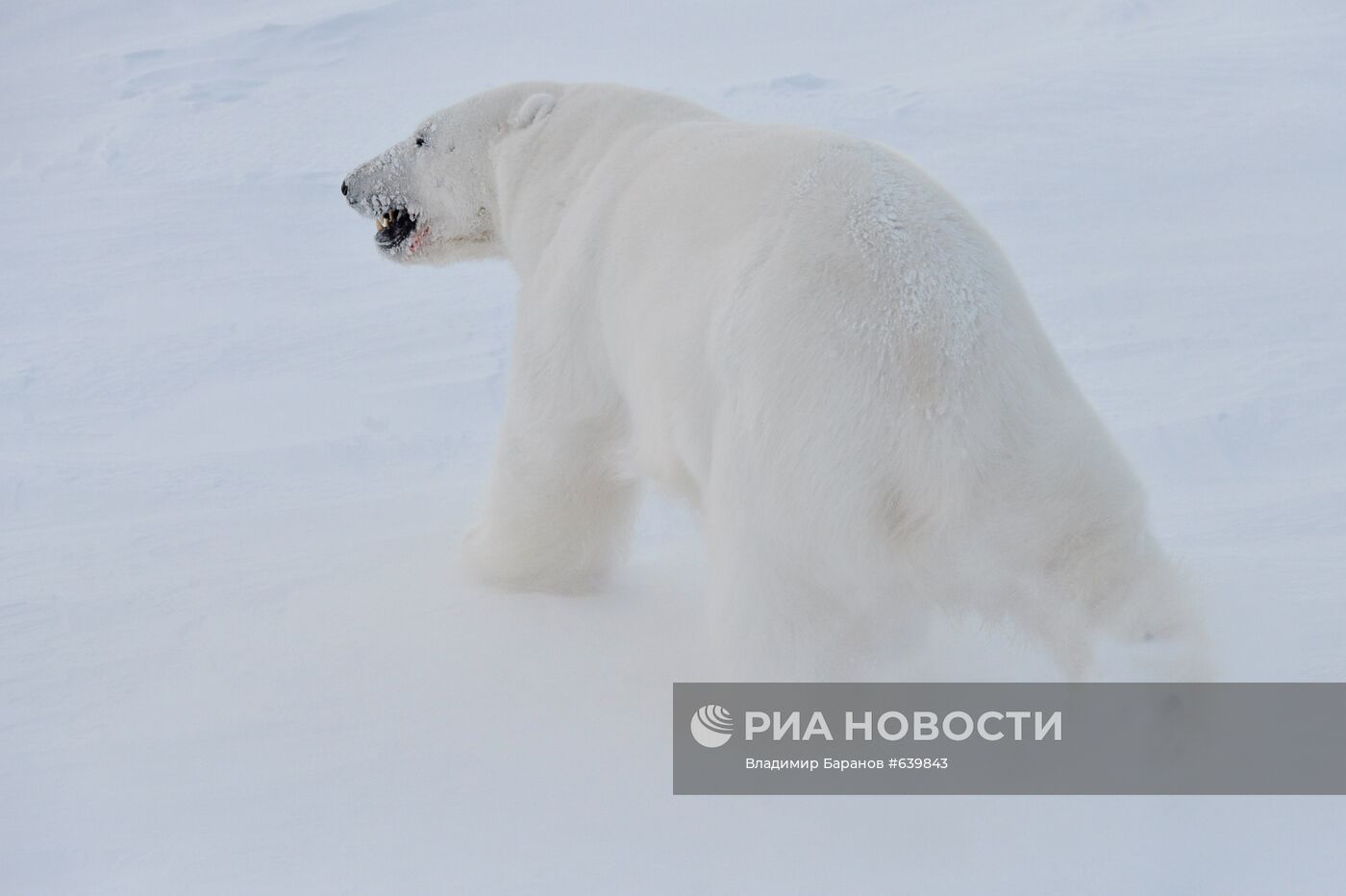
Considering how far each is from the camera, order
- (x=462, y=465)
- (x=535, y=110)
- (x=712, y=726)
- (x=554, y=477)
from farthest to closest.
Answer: (x=462, y=465), (x=535, y=110), (x=554, y=477), (x=712, y=726)

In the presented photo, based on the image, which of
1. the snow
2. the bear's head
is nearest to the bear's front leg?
the snow

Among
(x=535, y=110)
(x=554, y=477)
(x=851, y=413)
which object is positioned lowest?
(x=851, y=413)

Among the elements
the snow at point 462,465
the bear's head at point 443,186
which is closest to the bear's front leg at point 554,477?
the snow at point 462,465

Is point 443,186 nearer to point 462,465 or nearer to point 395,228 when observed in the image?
point 395,228

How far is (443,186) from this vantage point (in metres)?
3.95

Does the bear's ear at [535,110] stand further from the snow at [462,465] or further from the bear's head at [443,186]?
the snow at [462,465]

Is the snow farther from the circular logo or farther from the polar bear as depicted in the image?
the polar bear

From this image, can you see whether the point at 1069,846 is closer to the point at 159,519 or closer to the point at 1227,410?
the point at 1227,410

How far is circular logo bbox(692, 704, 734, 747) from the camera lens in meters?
2.75

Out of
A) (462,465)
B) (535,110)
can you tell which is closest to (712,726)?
(535,110)

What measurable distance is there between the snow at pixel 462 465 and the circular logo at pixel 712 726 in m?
0.09

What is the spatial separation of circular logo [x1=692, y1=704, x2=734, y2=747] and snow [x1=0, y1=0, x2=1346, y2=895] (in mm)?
87

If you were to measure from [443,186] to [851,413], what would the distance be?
6.61 feet

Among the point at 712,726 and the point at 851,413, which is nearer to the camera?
the point at 851,413
